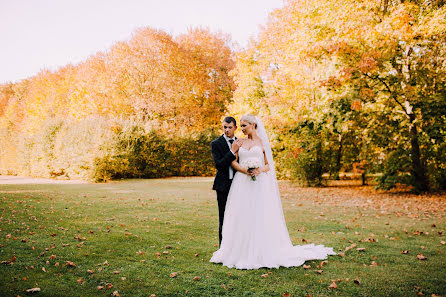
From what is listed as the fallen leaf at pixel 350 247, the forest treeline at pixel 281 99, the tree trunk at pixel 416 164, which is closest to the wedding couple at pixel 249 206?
the fallen leaf at pixel 350 247

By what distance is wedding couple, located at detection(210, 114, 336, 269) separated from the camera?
5.25m

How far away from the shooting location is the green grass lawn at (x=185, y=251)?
429cm

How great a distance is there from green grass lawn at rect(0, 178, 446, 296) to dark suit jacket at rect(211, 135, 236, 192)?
4.24ft

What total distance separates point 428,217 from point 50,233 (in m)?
9.91

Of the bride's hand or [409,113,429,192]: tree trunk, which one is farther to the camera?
[409,113,429,192]: tree trunk

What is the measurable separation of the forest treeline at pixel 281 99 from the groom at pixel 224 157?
29.6 feet

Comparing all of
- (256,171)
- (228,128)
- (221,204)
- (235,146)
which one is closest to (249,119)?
(228,128)

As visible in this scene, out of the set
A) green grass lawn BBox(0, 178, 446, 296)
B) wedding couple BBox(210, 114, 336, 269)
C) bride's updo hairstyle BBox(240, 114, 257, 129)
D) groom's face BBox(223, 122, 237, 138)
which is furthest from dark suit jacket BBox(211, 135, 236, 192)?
green grass lawn BBox(0, 178, 446, 296)

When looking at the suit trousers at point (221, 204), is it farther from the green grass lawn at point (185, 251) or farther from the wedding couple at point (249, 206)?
the green grass lawn at point (185, 251)

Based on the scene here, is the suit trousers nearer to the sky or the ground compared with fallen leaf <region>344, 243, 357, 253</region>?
nearer to the sky

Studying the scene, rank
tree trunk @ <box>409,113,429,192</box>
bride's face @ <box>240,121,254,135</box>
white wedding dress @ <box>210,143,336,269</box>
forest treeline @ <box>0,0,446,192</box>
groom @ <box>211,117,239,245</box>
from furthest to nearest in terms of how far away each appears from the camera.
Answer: tree trunk @ <box>409,113,429,192</box>
forest treeline @ <box>0,0,446,192</box>
bride's face @ <box>240,121,254,135</box>
groom @ <box>211,117,239,245</box>
white wedding dress @ <box>210,143,336,269</box>

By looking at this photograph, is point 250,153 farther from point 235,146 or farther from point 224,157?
point 224,157

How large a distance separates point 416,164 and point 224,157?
12276mm

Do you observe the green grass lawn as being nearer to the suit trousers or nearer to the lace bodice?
the suit trousers
